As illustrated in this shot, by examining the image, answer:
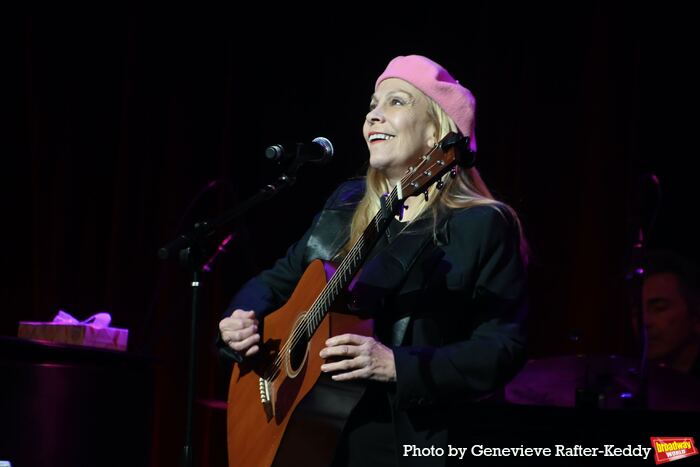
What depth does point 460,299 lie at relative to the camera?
2463 millimetres

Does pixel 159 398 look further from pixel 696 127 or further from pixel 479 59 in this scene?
pixel 696 127

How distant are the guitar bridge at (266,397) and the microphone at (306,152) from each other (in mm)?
729

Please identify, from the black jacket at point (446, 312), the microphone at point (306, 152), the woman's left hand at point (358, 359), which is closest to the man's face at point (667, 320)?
the black jacket at point (446, 312)

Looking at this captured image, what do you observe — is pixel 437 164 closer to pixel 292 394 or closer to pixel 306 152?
pixel 306 152

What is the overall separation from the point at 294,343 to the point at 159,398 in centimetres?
321

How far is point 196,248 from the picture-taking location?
112 inches

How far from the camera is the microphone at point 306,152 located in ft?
8.99

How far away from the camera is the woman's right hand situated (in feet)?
8.99

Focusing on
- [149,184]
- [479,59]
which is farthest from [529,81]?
[149,184]

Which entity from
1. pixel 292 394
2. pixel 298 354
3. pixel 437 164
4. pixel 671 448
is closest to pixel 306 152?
pixel 437 164

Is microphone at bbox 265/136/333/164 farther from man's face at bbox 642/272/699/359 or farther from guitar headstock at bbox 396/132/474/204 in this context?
man's face at bbox 642/272/699/359

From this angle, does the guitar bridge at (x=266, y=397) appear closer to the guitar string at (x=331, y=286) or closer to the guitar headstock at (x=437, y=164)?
the guitar string at (x=331, y=286)

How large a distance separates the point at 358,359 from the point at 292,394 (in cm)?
36

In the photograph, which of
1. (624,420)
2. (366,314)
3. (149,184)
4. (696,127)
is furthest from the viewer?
(149,184)
